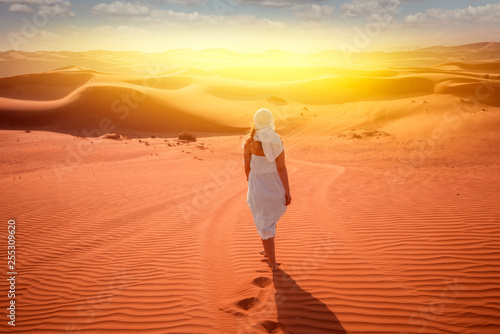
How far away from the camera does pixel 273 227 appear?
4.34m

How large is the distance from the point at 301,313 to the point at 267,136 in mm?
2290

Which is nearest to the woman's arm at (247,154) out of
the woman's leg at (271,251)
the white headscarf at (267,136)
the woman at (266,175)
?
the woman at (266,175)

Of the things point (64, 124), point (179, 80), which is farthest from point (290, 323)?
point (179, 80)

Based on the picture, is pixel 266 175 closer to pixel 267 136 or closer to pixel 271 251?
pixel 267 136

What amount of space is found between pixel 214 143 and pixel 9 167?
1021 cm

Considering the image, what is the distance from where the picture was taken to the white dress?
13.8 ft

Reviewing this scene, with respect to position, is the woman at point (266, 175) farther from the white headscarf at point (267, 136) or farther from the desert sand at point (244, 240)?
the desert sand at point (244, 240)

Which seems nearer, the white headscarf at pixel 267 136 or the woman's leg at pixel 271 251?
the white headscarf at pixel 267 136

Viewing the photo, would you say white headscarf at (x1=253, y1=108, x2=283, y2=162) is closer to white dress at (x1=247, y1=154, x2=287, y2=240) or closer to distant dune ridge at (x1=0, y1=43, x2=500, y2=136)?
white dress at (x1=247, y1=154, x2=287, y2=240)

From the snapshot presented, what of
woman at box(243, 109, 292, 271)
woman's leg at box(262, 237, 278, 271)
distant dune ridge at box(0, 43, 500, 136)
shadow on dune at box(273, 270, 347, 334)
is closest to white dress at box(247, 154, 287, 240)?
woman at box(243, 109, 292, 271)

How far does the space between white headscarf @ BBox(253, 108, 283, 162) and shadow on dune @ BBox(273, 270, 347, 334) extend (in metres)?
1.81

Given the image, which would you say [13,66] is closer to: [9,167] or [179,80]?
[179,80]


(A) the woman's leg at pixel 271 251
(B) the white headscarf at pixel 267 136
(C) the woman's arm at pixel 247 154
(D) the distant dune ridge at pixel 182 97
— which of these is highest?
(D) the distant dune ridge at pixel 182 97

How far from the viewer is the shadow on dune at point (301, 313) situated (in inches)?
134
